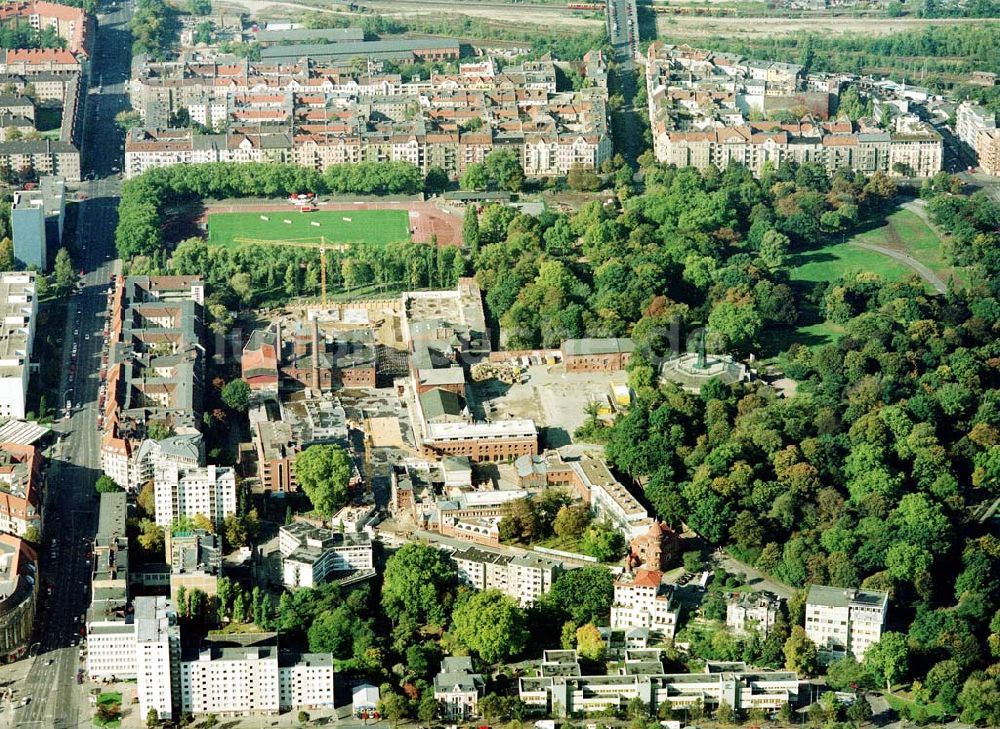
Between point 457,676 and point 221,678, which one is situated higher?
point 221,678

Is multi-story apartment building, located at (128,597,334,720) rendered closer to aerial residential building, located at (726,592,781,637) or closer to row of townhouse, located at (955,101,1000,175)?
aerial residential building, located at (726,592,781,637)

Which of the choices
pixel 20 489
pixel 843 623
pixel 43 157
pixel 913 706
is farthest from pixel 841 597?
pixel 43 157

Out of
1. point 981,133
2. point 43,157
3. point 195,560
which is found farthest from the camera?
point 981,133

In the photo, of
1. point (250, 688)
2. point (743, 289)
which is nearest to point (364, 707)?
point (250, 688)

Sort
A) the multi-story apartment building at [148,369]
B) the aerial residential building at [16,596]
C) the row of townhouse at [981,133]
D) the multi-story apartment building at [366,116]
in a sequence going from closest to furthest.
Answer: the aerial residential building at [16,596]
the multi-story apartment building at [148,369]
the multi-story apartment building at [366,116]
the row of townhouse at [981,133]

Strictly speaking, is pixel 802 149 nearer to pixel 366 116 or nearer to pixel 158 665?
pixel 366 116

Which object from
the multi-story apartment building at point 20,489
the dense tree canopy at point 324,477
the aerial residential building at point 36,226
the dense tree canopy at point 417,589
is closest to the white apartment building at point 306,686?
the dense tree canopy at point 417,589

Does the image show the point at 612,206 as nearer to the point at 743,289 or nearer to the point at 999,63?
the point at 743,289

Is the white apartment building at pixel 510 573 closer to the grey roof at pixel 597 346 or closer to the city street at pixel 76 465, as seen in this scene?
the city street at pixel 76 465
